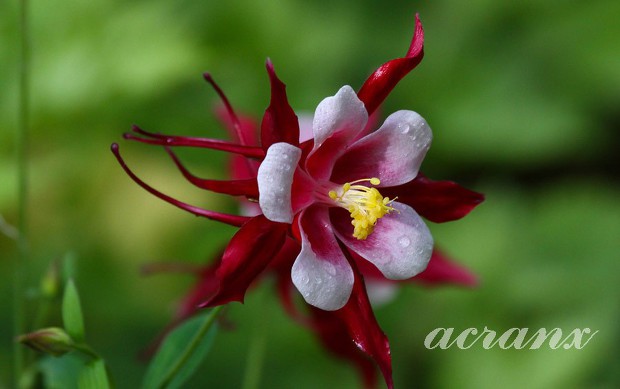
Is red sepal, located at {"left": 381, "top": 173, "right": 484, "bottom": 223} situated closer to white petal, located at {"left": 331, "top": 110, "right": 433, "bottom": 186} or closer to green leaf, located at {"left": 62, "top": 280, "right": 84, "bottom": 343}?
white petal, located at {"left": 331, "top": 110, "right": 433, "bottom": 186}

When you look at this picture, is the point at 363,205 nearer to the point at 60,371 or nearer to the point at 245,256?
the point at 245,256

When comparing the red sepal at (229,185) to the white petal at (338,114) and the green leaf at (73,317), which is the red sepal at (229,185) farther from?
the green leaf at (73,317)

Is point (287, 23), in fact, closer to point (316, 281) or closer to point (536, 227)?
point (536, 227)

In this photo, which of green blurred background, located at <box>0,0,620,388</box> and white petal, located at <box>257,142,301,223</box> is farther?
green blurred background, located at <box>0,0,620,388</box>

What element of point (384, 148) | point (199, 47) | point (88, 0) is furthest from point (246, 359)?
point (384, 148)

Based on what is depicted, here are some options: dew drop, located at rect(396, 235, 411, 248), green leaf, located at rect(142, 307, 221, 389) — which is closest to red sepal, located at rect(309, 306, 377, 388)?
green leaf, located at rect(142, 307, 221, 389)

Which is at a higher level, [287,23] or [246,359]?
[287,23]

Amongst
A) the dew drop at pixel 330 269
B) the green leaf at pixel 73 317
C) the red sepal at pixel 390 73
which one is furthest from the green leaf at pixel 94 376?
the red sepal at pixel 390 73
